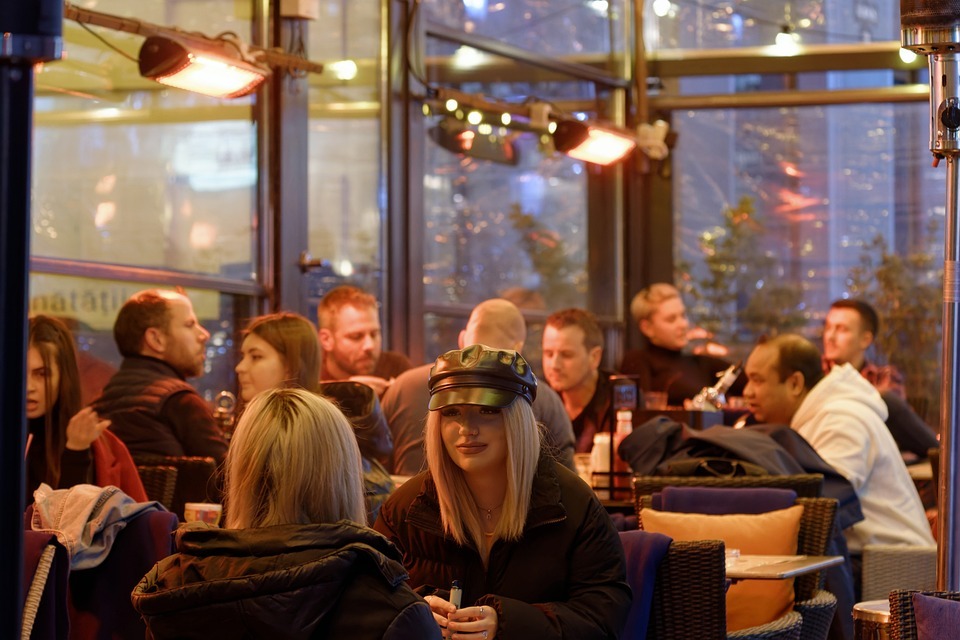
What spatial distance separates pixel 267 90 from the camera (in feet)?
24.3

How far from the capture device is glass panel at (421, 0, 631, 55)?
8812 mm

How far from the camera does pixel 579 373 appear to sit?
280 inches

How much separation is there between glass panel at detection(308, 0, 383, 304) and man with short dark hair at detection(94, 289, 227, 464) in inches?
78.6

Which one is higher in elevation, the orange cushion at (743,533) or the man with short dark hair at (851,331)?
the man with short dark hair at (851,331)

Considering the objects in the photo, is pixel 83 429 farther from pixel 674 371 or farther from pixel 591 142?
pixel 591 142

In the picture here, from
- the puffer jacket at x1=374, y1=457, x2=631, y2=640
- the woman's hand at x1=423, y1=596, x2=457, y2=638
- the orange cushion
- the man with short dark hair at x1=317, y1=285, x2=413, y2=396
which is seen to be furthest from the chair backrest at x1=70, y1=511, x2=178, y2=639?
the man with short dark hair at x1=317, y1=285, x2=413, y2=396

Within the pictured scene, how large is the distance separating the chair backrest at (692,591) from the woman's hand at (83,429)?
6.50 ft

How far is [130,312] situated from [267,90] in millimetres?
2149

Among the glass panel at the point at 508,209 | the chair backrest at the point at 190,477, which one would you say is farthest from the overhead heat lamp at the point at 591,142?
the chair backrest at the point at 190,477

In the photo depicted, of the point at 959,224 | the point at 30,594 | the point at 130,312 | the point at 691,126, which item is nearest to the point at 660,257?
the point at 691,126

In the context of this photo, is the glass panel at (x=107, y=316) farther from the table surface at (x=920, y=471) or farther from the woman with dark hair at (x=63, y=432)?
the table surface at (x=920, y=471)

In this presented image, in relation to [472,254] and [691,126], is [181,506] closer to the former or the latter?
[472,254]

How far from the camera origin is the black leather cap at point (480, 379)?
318cm

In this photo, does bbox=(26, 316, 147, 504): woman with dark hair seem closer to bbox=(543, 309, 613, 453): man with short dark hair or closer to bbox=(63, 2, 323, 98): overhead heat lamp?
bbox=(63, 2, 323, 98): overhead heat lamp
